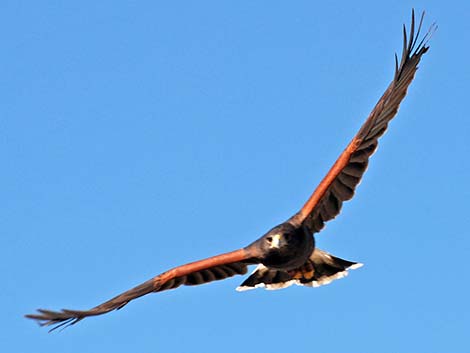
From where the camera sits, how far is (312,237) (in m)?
14.3

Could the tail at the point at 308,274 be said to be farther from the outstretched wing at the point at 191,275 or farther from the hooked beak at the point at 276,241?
the hooked beak at the point at 276,241

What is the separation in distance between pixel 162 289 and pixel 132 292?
0.45 m

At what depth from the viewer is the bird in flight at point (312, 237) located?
13953 mm

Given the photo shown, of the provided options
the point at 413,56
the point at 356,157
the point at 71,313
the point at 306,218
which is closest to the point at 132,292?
the point at 71,313

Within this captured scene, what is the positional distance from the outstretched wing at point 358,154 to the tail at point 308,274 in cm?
111

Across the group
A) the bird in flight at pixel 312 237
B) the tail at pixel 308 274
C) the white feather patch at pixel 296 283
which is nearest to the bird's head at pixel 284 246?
the bird in flight at pixel 312 237

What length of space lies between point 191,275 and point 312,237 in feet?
5.81

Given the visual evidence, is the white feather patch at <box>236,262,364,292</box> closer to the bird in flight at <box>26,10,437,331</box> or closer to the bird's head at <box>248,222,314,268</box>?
the bird in flight at <box>26,10,437,331</box>

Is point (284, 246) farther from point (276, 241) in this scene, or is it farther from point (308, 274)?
point (308, 274)

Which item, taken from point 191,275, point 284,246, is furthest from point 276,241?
point 191,275

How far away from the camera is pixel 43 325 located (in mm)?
13164

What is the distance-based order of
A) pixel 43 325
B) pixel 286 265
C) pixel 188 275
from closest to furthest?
pixel 43 325, pixel 286 265, pixel 188 275

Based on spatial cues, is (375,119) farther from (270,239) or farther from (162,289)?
(162,289)

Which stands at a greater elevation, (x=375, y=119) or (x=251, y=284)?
(x=375, y=119)
